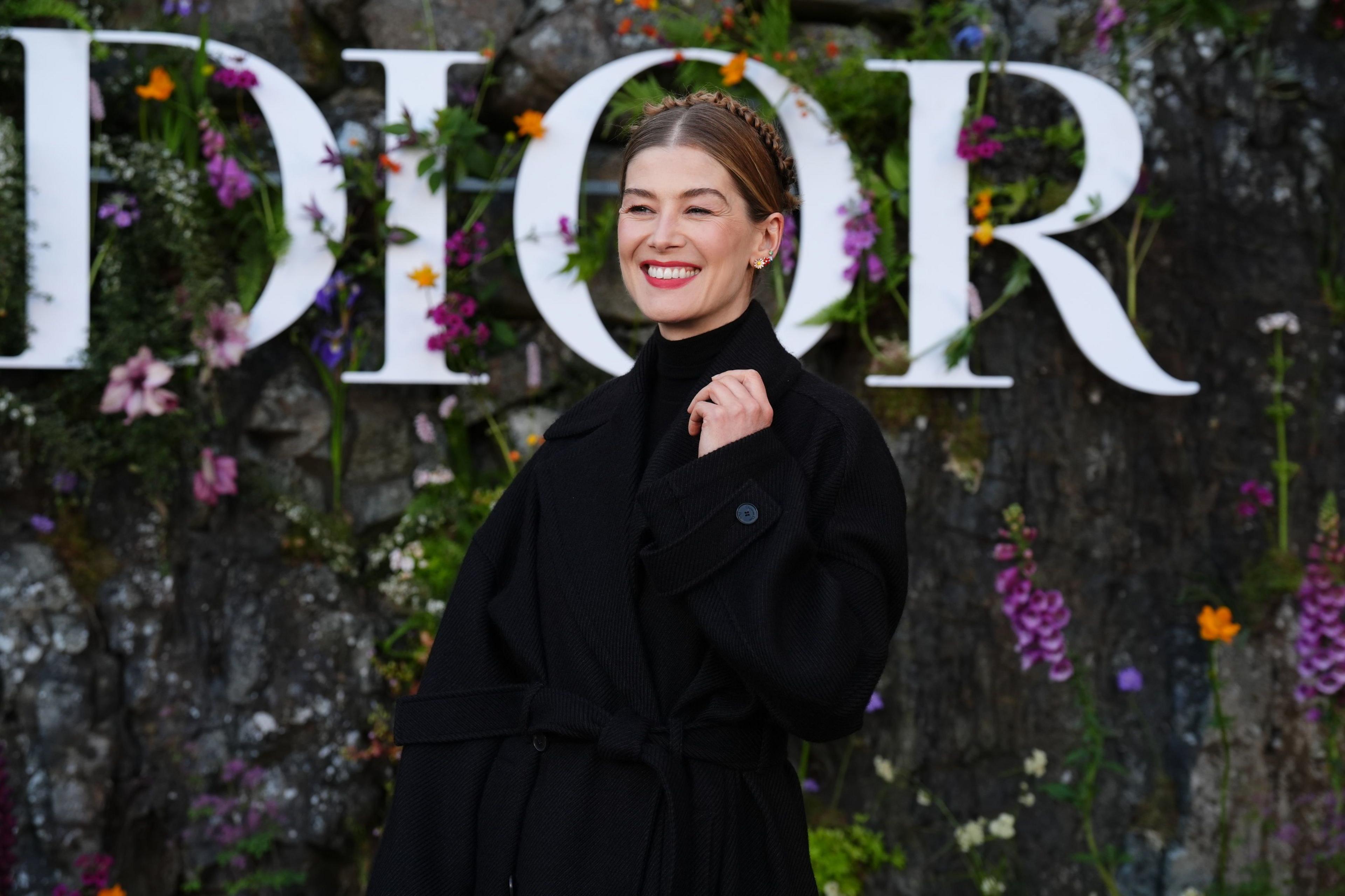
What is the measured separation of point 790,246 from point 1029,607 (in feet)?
3.84

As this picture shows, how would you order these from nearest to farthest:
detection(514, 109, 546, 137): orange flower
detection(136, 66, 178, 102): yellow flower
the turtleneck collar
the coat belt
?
the coat belt → the turtleneck collar → detection(136, 66, 178, 102): yellow flower → detection(514, 109, 546, 137): orange flower

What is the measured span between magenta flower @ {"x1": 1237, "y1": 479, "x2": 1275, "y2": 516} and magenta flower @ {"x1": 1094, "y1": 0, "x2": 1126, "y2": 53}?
4.15 ft

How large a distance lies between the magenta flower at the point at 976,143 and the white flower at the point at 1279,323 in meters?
0.89

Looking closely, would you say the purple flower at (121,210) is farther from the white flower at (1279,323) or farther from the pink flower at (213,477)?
the white flower at (1279,323)

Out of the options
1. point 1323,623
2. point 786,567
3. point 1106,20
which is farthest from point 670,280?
point 1323,623

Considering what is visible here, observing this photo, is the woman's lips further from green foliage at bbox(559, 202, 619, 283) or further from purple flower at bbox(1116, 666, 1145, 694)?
purple flower at bbox(1116, 666, 1145, 694)

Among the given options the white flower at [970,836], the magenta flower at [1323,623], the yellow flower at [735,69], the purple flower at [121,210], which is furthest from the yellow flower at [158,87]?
the magenta flower at [1323,623]

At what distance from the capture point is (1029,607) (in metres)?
3.19

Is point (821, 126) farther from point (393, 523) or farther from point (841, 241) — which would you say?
point (393, 523)

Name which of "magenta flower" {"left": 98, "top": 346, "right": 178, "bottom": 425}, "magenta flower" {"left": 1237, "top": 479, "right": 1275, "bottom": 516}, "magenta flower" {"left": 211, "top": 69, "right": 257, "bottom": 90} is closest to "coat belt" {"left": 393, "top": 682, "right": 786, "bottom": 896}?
"magenta flower" {"left": 98, "top": 346, "right": 178, "bottom": 425}

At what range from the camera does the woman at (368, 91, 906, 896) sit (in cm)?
139

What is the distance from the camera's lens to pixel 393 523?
3.30 m

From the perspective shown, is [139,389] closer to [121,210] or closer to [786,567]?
[121,210]

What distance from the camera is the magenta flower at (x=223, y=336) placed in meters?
3.04
